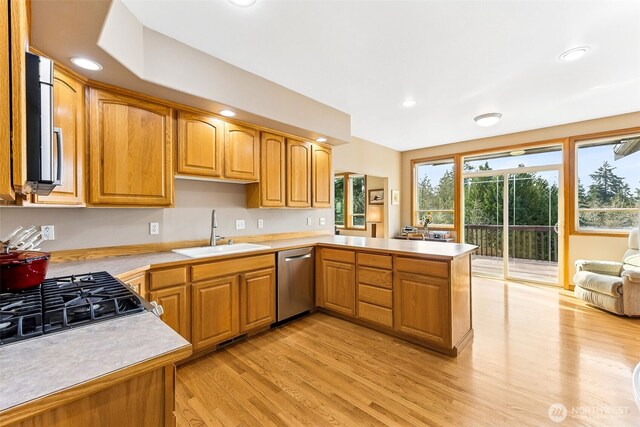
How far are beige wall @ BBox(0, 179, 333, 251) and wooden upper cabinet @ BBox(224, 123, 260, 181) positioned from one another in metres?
0.33

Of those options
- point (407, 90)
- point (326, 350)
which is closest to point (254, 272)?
point (326, 350)

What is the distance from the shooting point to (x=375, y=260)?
9.30ft

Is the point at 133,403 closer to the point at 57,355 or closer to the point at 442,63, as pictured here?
the point at 57,355

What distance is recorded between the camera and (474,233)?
5.47 metres

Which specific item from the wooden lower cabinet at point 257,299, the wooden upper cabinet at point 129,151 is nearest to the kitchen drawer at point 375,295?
the wooden lower cabinet at point 257,299

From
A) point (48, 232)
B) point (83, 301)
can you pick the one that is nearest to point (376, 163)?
point (48, 232)

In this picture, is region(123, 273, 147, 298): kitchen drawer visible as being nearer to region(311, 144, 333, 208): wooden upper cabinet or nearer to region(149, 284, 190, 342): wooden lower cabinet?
region(149, 284, 190, 342): wooden lower cabinet

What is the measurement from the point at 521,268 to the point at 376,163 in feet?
Result: 10.6

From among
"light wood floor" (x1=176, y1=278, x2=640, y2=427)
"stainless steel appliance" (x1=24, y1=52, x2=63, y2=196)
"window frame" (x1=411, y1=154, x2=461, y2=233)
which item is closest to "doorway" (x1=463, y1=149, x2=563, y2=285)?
"window frame" (x1=411, y1=154, x2=461, y2=233)

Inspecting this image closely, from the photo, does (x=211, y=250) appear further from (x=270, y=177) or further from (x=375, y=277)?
(x=375, y=277)

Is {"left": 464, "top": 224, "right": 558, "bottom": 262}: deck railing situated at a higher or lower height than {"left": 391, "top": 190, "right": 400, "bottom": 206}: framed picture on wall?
lower

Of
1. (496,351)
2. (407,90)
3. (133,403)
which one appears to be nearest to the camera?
(133,403)

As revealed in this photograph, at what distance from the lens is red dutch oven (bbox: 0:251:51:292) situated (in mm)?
1189

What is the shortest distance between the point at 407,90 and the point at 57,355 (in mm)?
3492
